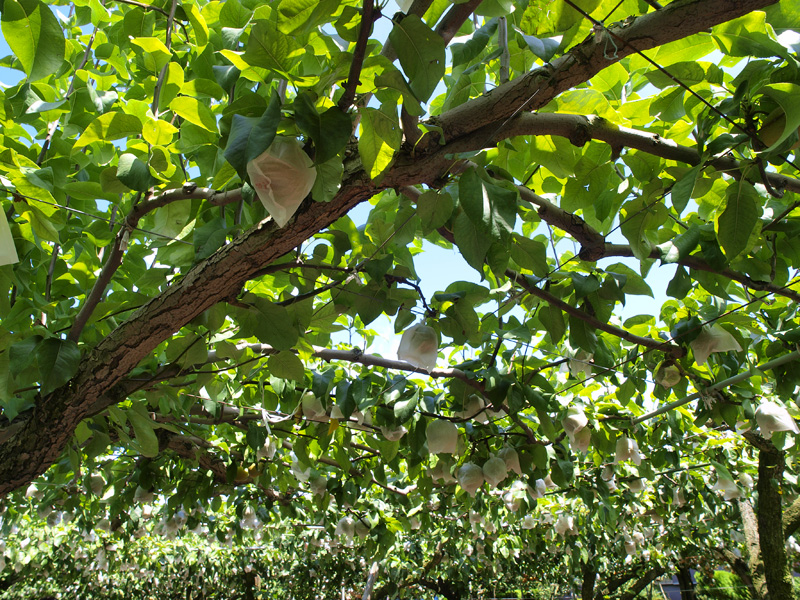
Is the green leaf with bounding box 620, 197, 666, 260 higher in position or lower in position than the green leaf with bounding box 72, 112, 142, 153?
lower

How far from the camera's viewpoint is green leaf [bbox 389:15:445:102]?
607mm

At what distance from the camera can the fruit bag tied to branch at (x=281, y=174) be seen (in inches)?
24.2

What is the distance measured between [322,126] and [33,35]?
0.48m

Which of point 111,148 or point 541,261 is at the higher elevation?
point 111,148

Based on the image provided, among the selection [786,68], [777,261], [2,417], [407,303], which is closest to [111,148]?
[407,303]

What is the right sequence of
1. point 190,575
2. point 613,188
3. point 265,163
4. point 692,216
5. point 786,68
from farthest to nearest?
point 190,575 < point 692,216 < point 613,188 < point 786,68 < point 265,163

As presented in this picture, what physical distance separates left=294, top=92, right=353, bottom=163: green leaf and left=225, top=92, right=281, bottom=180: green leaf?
0.03 metres

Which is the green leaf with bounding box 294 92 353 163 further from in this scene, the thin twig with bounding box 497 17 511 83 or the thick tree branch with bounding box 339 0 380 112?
the thin twig with bounding box 497 17 511 83

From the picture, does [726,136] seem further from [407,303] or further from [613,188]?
[407,303]

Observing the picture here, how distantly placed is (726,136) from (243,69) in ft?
2.44

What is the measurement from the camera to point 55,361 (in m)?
1.07

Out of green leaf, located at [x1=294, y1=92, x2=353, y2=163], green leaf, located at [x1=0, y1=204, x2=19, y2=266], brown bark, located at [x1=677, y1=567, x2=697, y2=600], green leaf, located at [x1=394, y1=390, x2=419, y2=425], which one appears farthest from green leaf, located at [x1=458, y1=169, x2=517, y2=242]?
brown bark, located at [x1=677, y1=567, x2=697, y2=600]

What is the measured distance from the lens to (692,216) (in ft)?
4.54

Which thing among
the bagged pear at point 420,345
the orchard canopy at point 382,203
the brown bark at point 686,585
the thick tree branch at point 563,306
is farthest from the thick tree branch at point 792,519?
the brown bark at point 686,585
